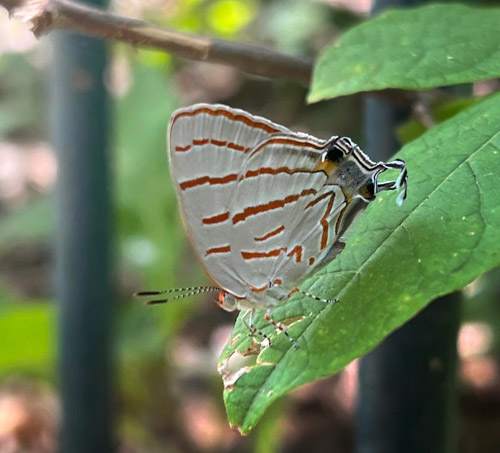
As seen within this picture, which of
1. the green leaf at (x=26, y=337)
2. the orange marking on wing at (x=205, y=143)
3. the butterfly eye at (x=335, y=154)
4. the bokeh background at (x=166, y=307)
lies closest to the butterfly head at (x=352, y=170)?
the butterfly eye at (x=335, y=154)

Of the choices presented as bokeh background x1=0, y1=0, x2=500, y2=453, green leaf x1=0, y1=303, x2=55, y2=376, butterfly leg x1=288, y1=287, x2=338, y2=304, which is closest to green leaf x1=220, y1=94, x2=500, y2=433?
butterfly leg x1=288, y1=287, x2=338, y2=304

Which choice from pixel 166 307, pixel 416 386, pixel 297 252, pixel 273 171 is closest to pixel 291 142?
pixel 273 171

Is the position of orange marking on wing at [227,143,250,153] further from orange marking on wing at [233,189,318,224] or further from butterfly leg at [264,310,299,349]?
butterfly leg at [264,310,299,349]

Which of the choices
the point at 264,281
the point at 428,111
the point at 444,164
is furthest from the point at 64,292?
the point at 444,164

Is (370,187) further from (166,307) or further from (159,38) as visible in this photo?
(166,307)

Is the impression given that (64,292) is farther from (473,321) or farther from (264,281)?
(473,321)

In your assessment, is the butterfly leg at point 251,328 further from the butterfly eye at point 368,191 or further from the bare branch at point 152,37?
the bare branch at point 152,37
